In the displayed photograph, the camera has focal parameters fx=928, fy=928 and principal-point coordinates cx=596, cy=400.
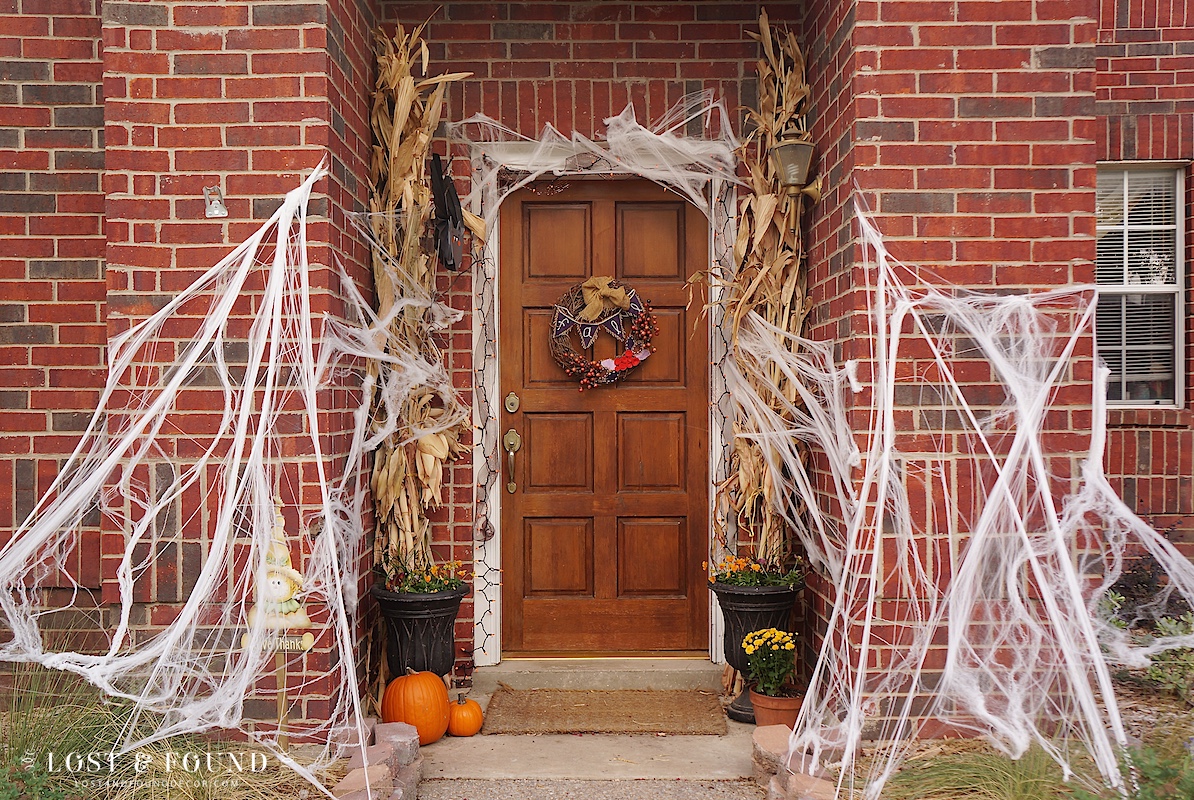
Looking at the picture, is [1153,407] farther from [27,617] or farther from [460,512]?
[27,617]

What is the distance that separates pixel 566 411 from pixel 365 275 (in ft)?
3.90

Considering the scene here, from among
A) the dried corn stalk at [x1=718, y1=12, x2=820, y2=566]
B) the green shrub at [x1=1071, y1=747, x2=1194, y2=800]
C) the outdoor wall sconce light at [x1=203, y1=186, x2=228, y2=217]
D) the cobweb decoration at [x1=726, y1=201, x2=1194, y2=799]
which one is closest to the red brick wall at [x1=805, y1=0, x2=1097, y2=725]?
the cobweb decoration at [x1=726, y1=201, x2=1194, y2=799]

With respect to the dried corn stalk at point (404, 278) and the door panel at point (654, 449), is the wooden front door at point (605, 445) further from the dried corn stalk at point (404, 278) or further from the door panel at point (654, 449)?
the dried corn stalk at point (404, 278)

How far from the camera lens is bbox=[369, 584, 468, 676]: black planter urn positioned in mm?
3891

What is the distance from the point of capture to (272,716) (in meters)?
3.45

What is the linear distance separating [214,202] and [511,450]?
1822mm

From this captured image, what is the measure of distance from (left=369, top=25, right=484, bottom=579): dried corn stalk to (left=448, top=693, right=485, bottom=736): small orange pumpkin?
0.63 meters

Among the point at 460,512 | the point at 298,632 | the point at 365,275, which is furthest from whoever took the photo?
the point at 460,512

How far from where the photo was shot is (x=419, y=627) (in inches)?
155

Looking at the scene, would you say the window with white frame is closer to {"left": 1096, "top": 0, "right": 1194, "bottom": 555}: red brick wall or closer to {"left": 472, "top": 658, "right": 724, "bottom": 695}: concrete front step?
{"left": 1096, "top": 0, "right": 1194, "bottom": 555}: red brick wall

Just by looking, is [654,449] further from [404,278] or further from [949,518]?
[949,518]

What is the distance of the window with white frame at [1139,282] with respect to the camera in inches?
197

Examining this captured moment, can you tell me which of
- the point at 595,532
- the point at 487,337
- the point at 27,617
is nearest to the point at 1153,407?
the point at 595,532

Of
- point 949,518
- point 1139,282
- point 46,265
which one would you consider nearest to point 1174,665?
point 949,518
